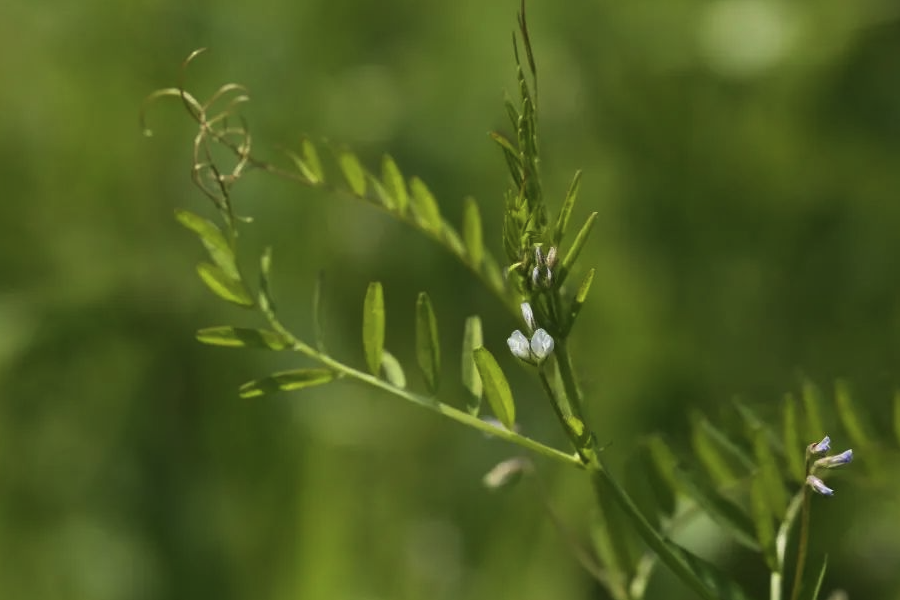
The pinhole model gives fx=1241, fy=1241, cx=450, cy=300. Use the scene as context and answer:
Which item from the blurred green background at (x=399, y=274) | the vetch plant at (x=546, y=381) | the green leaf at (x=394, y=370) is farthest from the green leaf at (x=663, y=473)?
the blurred green background at (x=399, y=274)

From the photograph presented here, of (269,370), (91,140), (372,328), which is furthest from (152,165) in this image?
(372,328)

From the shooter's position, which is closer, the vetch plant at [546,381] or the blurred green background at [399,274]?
the vetch plant at [546,381]

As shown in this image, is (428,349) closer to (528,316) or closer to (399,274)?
(528,316)

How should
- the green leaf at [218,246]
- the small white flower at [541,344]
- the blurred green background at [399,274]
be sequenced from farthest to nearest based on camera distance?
the blurred green background at [399,274] → the green leaf at [218,246] → the small white flower at [541,344]

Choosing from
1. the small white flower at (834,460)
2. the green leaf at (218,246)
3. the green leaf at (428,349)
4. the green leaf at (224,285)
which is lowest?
the small white flower at (834,460)

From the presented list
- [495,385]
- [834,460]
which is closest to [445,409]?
[495,385]

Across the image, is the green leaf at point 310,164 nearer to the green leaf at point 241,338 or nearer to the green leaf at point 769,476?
the green leaf at point 241,338

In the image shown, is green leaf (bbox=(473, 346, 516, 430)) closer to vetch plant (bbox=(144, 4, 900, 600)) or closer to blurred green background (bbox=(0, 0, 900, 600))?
vetch plant (bbox=(144, 4, 900, 600))
